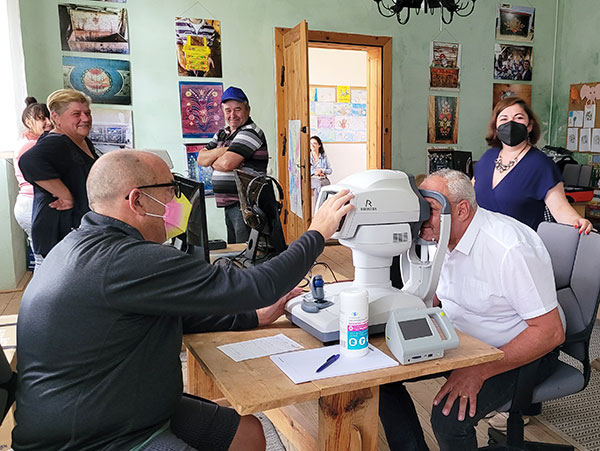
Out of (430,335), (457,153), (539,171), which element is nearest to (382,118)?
(457,153)

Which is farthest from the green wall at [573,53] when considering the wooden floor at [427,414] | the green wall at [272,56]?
the wooden floor at [427,414]

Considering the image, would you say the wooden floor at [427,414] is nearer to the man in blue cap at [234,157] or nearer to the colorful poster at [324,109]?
the man in blue cap at [234,157]

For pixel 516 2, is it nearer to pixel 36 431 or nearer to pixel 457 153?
pixel 457 153

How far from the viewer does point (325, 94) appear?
8.10m

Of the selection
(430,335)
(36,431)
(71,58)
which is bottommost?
(36,431)

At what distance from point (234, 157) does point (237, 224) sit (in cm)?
41

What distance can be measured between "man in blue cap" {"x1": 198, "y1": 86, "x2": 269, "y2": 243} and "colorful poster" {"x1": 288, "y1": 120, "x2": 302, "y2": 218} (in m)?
1.67

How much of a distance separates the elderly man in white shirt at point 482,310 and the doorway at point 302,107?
325 cm

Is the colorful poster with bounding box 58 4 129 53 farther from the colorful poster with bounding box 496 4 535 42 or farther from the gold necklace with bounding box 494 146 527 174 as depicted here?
the colorful poster with bounding box 496 4 535 42

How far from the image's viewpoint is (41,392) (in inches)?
44.8

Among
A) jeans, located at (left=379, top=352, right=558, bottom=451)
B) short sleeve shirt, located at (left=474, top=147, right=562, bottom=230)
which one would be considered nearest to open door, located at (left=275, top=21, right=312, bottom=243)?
short sleeve shirt, located at (left=474, top=147, right=562, bottom=230)

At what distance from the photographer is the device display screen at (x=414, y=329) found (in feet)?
4.13

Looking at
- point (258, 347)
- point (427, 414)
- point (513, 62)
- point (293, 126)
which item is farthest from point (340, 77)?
point (258, 347)

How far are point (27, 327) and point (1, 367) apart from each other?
0.91 feet
